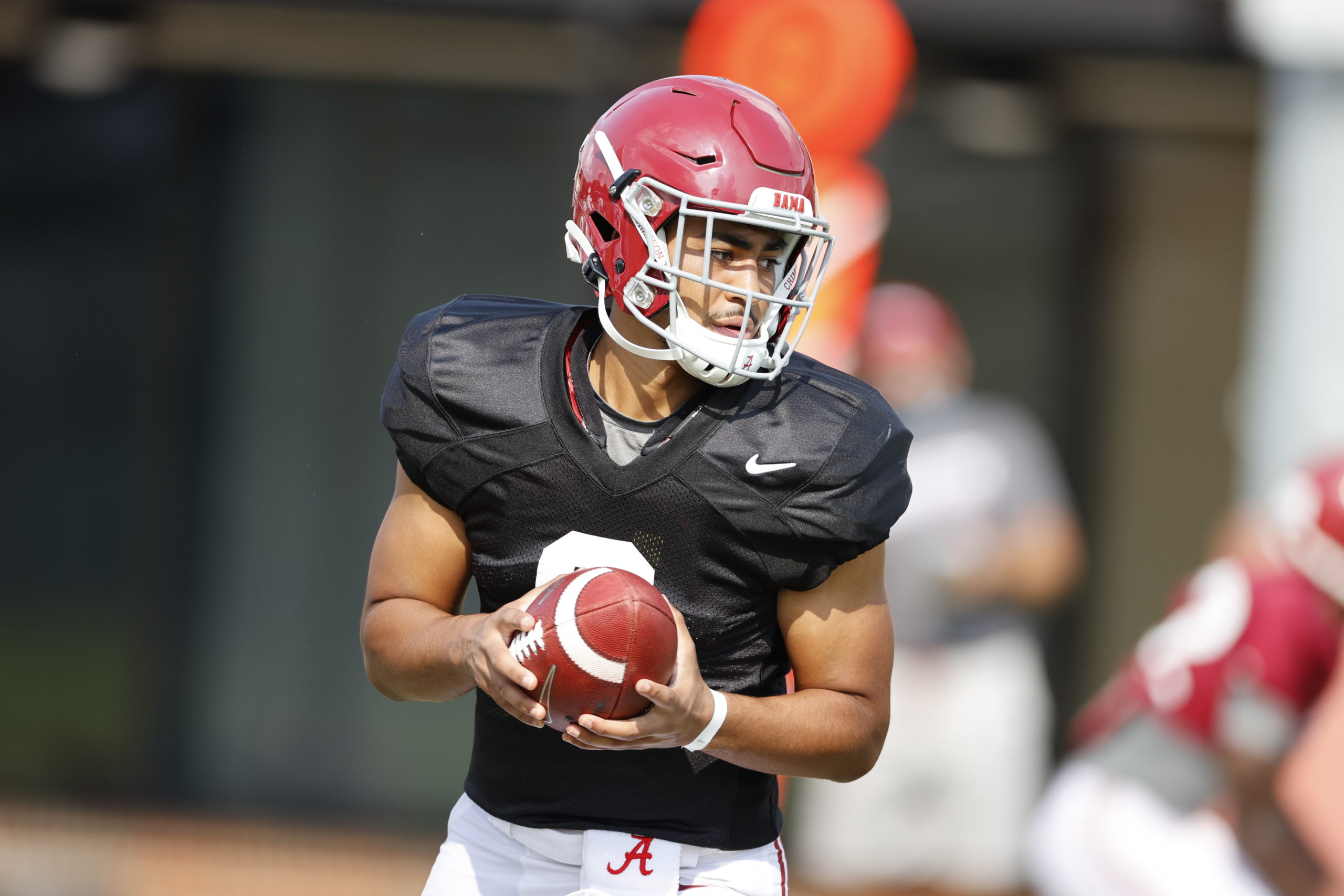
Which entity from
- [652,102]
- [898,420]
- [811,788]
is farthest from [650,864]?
[811,788]

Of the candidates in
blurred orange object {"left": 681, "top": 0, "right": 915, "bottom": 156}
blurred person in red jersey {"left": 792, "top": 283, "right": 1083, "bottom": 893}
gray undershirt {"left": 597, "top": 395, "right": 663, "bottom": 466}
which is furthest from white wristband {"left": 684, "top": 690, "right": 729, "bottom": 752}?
blurred person in red jersey {"left": 792, "top": 283, "right": 1083, "bottom": 893}

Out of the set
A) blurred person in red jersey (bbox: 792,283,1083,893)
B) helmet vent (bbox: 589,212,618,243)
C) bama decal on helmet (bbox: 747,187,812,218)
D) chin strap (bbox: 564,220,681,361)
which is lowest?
blurred person in red jersey (bbox: 792,283,1083,893)

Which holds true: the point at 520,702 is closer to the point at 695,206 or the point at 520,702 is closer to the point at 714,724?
the point at 714,724

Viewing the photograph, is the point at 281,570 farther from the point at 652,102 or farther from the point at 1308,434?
the point at 652,102

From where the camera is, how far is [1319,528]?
3.84 meters

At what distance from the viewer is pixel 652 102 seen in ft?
8.13

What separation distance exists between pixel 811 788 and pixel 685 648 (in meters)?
4.84

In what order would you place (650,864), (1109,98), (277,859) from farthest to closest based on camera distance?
(1109,98), (277,859), (650,864)

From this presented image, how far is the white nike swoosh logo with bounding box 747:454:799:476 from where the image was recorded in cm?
232

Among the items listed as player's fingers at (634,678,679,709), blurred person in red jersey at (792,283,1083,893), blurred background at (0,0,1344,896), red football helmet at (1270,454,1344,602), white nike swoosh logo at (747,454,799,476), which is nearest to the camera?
player's fingers at (634,678,679,709)

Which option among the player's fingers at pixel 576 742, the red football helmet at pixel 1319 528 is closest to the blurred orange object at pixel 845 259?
the red football helmet at pixel 1319 528

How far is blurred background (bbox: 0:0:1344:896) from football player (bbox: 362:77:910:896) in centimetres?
472

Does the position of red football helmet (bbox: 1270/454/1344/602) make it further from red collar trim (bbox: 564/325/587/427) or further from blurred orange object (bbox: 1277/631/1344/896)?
red collar trim (bbox: 564/325/587/427)

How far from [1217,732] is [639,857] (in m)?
2.15
